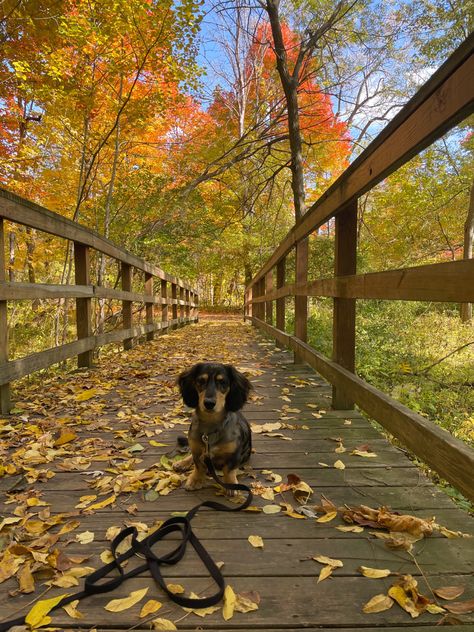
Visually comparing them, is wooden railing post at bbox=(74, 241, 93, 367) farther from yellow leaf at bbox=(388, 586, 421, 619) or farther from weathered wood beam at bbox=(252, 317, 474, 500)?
yellow leaf at bbox=(388, 586, 421, 619)

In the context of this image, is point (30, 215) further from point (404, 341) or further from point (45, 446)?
point (404, 341)

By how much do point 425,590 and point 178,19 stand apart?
313 inches

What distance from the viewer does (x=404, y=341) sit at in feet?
25.7

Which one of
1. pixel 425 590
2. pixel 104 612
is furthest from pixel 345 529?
pixel 104 612

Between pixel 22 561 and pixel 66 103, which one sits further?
pixel 66 103

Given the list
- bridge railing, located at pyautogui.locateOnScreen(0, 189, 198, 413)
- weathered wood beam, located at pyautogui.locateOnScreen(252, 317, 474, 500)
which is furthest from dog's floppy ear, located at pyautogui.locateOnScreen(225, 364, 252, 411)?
bridge railing, located at pyautogui.locateOnScreen(0, 189, 198, 413)

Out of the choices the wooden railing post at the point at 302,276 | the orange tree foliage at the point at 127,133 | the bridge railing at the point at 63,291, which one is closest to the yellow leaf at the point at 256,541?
the bridge railing at the point at 63,291

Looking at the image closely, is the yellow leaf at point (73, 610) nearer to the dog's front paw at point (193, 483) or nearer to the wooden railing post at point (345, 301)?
the dog's front paw at point (193, 483)

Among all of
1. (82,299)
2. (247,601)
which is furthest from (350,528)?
(82,299)

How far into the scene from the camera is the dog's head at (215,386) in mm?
2154

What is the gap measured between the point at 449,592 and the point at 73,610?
113 cm

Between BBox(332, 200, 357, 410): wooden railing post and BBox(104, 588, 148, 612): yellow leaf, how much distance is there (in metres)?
1.94

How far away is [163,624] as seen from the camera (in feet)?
3.95

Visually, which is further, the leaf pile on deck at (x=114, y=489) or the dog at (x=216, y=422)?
the dog at (x=216, y=422)
